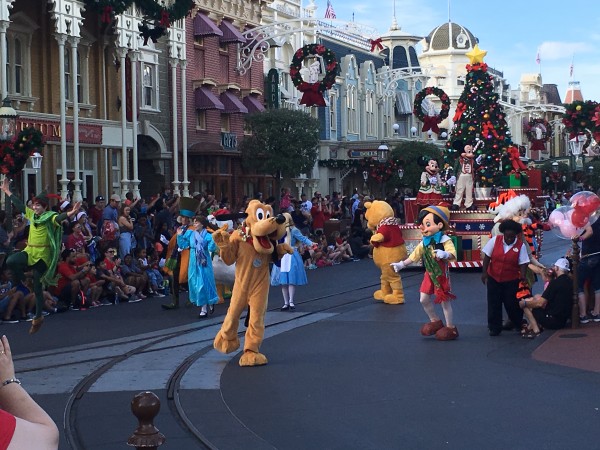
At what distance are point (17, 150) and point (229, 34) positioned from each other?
20.4m

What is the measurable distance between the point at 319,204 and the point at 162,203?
20.9 ft

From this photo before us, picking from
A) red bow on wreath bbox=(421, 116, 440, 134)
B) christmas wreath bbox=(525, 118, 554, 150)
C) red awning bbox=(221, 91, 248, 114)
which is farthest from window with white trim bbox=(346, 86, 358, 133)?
red bow on wreath bbox=(421, 116, 440, 134)

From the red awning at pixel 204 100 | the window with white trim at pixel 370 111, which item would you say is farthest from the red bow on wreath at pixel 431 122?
the window with white trim at pixel 370 111

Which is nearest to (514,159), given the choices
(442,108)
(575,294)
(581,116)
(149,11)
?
(442,108)

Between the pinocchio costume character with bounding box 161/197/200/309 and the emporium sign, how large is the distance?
9.65 m

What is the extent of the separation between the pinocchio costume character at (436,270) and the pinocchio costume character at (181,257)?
12.2 feet

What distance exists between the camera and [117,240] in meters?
18.2

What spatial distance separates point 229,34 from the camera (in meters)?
35.6

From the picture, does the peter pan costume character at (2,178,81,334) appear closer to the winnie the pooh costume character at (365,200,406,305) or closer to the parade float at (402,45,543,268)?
the winnie the pooh costume character at (365,200,406,305)

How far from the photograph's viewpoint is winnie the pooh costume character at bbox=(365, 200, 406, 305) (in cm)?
1559

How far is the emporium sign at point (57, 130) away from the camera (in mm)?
24558

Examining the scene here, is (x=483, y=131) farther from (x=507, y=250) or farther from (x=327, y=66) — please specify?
(x=507, y=250)

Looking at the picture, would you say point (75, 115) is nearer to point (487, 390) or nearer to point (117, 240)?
point (117, 240)

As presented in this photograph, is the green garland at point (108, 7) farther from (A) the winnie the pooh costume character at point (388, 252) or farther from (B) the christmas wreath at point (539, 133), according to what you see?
(B) the christmas wreath at point (539, 133)
